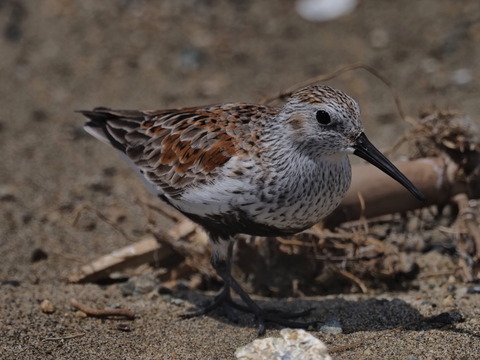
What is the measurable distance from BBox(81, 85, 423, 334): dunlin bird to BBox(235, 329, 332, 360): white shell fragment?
761 millimetres

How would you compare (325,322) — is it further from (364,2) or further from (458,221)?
(364,2)

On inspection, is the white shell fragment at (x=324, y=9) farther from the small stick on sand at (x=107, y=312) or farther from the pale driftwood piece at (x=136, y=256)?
the small stick on sand at (x=107, y=312)

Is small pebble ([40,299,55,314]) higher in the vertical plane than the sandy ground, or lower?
lower

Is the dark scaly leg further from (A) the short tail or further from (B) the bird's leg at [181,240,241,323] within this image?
(A) the short tail

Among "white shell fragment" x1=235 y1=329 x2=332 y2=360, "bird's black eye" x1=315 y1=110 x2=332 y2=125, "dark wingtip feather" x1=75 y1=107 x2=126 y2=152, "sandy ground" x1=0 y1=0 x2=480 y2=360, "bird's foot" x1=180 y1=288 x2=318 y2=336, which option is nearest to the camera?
"white shell fragment" x1=235 y1=329 x2=332 y2=360

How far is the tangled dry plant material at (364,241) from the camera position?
5402 millimetres

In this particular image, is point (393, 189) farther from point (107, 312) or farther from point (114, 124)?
point (107, 312)

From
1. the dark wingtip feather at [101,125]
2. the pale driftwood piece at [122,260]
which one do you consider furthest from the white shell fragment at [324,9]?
the pale driftwood piece at [122,260]

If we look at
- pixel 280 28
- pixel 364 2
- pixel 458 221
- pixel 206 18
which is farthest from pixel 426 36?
pixel 458 221

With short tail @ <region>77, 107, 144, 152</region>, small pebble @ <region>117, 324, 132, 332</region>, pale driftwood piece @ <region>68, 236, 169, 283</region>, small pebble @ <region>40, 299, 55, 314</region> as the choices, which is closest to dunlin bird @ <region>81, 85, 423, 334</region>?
short tail @ <region>77, 107, 144, 152</region>

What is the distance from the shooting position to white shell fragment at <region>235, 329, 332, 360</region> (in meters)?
3.86

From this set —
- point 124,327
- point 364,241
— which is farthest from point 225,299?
point 364,241

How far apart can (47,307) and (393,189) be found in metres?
2.51

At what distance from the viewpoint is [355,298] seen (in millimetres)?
5219
